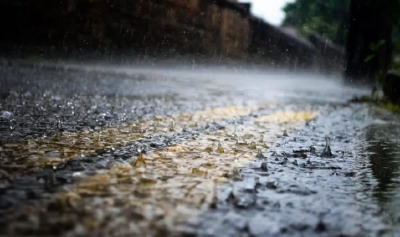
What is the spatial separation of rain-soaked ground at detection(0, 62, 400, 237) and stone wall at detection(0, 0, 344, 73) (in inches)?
120

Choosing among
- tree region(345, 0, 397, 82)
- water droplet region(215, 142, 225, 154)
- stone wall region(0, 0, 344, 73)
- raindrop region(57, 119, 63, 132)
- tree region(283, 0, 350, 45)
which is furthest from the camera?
tree region(283, 0, 350, 45)

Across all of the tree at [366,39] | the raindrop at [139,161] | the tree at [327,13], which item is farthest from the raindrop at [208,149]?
the tree at [327,13]

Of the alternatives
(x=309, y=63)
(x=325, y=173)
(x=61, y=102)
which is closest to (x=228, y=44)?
(x=61, y=102)

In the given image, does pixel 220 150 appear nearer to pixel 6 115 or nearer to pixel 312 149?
pixel 312 149

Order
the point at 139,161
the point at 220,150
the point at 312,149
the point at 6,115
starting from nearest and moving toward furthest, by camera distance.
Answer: the point at 139,161
the point at 220,150
the point at 312,149
the point at 6,115

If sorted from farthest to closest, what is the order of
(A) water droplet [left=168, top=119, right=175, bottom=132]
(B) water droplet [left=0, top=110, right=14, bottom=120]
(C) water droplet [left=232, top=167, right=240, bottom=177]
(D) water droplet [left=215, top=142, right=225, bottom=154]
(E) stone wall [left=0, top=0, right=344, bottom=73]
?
(E) stone wall [left=0, top=0, right=344, bottom=73], (A) water droplet [left=168, top=119, right=175, bottom=132], (B) water droplet [left=0, top=110, right=14, bottom=120], (D) water droplet [left=215, top=142, right=225, bottom=154], (C) water droplet [left=232, top=167, right=240, bottom=177]

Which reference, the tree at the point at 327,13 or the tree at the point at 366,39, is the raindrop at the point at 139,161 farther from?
the tree at the point at 327,13

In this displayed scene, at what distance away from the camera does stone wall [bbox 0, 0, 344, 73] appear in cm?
587

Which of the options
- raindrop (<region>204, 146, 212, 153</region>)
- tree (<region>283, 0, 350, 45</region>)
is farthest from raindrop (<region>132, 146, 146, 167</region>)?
tree (<region>283, 0, 350, 45</region>)

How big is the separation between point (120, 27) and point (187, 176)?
5.92m

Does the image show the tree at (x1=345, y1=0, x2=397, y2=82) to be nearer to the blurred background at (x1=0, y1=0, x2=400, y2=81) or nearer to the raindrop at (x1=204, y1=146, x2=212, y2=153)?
the blurred background at (x1=0, y1=0, x2=400, y2=81)

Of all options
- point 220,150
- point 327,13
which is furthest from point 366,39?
point 327,13

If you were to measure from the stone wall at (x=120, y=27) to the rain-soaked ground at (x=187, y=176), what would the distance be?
3049 mm

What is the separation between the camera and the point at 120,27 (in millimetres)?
7031
